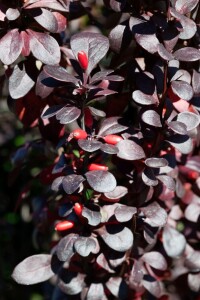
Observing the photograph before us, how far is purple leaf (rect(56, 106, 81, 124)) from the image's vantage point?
1.34 metres

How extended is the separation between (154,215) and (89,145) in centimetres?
33

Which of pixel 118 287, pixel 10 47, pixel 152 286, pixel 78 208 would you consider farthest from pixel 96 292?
pixel 10 47

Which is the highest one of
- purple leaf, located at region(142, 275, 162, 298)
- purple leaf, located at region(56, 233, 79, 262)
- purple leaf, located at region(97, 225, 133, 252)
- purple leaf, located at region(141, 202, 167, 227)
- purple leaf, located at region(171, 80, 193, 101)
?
purple leaf, located at region(171, 80, 193, 101)

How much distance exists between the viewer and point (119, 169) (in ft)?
5.41

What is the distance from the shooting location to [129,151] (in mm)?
1466

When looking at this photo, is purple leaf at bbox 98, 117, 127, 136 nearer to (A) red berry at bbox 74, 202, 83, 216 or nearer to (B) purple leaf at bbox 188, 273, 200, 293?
(A) red berry at bbox 74, 202, 83, 216

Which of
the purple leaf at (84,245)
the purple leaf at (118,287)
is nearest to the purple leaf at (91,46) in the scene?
the purple leaf at (84,245)

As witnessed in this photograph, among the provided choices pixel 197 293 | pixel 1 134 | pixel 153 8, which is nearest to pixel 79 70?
pixel 153 8

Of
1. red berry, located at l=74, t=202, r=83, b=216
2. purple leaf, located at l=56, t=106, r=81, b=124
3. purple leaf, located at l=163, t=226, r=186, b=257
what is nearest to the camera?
purple leaf, located at l=56, t=106, r=81, b=124

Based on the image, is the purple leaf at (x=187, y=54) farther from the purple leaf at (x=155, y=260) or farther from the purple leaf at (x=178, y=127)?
the purple leaf at (x=155, y=260)

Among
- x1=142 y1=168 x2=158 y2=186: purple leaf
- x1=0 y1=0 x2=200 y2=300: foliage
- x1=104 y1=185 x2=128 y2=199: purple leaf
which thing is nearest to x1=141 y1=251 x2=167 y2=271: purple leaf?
x1=0 y1=0 x2=200 y2=300: foliage

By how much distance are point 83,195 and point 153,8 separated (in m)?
0.54

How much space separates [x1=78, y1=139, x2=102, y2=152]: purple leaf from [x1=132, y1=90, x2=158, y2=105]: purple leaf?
6.2 inches

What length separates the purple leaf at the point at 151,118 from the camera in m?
1.44
